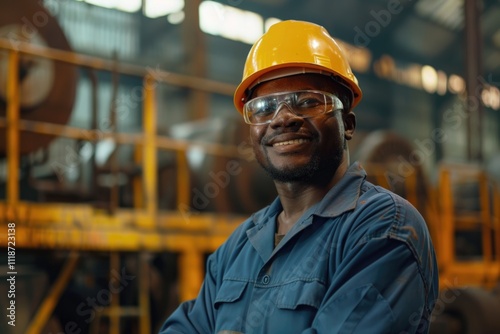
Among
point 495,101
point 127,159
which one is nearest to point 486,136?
point 495,101

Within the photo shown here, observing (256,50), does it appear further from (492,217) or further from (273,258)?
(492,217)

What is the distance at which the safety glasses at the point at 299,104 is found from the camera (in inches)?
78.6

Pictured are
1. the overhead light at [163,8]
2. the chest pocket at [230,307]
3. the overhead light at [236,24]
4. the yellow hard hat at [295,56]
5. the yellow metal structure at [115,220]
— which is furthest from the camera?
the overhead light at [236,24]

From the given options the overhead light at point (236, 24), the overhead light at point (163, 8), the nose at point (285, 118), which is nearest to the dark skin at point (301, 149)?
the nose at point (285, 118)

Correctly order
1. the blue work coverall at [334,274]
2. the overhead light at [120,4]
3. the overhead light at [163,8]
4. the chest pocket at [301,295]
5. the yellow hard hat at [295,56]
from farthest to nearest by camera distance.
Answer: the overhead light at [163,8] < the overhead light at [120,4] < the yellow hard hat at [295,56] < the chest pocket at [301,295] < the blue work coverall at [334,274]

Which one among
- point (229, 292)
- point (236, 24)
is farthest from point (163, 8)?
point (229, 292)

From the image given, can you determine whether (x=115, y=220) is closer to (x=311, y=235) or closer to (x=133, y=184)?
(x=133, y=184)

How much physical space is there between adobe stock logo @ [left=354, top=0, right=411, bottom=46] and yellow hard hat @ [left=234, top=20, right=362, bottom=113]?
14.5m

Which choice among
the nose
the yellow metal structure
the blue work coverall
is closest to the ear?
the blue work coverall

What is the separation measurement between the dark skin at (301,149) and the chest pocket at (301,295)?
0.33 metres

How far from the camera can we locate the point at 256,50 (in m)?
2.19

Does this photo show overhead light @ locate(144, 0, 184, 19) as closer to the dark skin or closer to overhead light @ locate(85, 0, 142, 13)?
overhead light @ locate(85, 0, 142, 13)

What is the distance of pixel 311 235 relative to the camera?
6.31 feet

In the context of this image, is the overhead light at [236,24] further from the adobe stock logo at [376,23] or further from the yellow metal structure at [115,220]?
the yellow metal structure at [115,220]
